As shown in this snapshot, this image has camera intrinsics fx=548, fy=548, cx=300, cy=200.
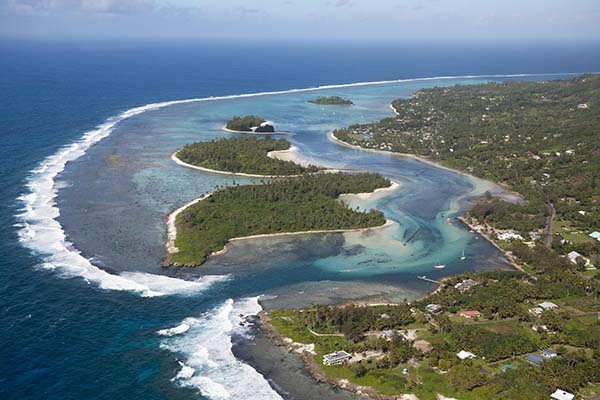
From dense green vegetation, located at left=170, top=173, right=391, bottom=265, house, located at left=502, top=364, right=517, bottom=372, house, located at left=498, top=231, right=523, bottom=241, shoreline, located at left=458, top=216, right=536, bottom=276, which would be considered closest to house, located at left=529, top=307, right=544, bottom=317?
shoreline, located at left=458, top=216, right=536, bottom=276

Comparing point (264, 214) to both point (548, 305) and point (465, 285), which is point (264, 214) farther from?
point (548, 305)

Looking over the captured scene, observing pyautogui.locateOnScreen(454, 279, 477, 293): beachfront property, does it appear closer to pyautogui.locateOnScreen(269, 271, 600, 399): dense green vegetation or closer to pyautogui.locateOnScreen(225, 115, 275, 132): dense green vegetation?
pyautogui.locateOnScreen(269, 271, 600, 399): dense green vegetation

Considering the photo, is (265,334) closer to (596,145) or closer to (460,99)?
(596,145)

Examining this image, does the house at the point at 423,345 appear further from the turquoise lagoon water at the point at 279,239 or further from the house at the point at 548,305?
the house at the point at 548,305

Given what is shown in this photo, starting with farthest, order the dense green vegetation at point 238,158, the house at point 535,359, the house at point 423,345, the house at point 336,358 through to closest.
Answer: the dense green vegetation at point 238,158 → the house at point 423,345 → the house at point 336,358 → the house at point 535,359

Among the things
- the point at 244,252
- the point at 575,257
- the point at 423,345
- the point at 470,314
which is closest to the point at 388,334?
the point at 423,345

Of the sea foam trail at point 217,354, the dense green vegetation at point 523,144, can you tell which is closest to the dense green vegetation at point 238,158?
the dense green vegetation at point 523,144
